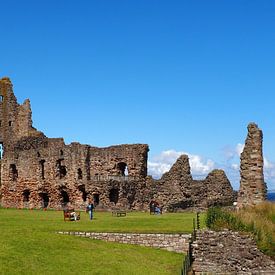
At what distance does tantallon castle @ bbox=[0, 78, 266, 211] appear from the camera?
4878 centimetres

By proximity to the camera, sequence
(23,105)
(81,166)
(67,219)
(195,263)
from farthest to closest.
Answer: (23,105), (81,166), (67,219), (195,263)

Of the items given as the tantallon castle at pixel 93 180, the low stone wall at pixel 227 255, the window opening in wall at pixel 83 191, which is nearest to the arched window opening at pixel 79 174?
the tantallon castle at pixel 93 180

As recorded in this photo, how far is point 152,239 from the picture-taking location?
94.9 feet

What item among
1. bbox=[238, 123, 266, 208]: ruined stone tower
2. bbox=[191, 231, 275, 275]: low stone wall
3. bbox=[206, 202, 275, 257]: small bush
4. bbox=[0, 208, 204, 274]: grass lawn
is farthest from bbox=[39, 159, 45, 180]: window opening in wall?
bbox=[191, 231, 275, 275]: low stone wall

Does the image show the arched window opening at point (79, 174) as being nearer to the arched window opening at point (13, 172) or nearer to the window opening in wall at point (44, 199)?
the window opening in wall at point (44, 199)

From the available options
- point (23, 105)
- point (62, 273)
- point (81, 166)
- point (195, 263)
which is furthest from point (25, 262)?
point (23, 105)

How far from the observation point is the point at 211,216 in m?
28.2

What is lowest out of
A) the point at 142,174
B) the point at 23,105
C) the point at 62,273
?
the point at 62,273

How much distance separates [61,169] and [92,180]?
5.35 m

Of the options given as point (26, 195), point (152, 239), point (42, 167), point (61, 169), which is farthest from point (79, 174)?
point (152, 239)

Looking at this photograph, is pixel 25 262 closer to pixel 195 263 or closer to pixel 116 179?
pixel 195 263

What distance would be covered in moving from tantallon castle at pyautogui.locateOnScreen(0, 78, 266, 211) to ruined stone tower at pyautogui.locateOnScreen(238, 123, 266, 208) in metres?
14.4

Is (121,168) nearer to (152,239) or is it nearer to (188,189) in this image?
(188,189)

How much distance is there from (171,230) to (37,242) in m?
7.40
